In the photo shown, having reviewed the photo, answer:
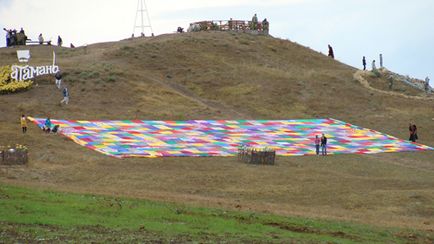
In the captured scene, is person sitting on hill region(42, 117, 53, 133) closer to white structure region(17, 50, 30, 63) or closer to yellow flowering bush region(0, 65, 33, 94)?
yellow flowering bush region(0, 65, 33, 94)

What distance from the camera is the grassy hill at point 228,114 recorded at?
37.6m

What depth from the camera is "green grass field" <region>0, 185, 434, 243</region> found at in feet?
76.3

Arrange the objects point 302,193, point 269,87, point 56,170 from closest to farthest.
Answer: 1. point 302,193
2. point 56,170
3. point 269,87

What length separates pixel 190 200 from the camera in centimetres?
3409

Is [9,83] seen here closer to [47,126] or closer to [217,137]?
[47,126]

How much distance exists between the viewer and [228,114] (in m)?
72.0

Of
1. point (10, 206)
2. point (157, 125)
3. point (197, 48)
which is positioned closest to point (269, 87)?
point (197, 48)

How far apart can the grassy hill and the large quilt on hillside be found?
2123 millimetres

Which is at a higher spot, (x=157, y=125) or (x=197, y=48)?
(x=197, y=48)

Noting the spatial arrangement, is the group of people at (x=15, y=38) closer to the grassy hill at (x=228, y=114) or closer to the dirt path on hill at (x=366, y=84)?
the grassy hill at (x=228, y=114)

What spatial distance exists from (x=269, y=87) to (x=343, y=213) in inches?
1881

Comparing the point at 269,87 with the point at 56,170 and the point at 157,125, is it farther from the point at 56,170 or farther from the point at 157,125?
the point at 56,170

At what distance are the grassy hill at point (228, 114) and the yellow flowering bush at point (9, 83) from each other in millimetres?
777

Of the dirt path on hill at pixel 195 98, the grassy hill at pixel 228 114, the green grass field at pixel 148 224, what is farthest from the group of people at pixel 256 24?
the green grass field at pixel 148 224
